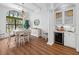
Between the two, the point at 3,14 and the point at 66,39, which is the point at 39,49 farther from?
the point at 3,14

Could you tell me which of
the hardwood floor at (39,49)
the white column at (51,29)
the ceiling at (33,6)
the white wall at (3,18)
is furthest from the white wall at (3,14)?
the white column at (51,29)

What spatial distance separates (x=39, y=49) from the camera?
202 cm

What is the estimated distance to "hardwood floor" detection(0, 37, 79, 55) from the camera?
6.42 feet

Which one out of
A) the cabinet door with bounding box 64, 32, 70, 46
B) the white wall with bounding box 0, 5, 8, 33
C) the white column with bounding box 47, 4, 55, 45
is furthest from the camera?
the cabinet door with bounding box 64, 32, 70, 46

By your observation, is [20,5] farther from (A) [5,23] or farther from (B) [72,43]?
(B) [72,43]

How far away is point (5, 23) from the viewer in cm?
197

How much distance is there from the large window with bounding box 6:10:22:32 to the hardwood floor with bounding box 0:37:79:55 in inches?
19.3

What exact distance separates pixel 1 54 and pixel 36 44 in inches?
32.9

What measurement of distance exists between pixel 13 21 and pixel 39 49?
92 centimetres

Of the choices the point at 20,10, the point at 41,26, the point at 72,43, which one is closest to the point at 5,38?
the point at 20,10

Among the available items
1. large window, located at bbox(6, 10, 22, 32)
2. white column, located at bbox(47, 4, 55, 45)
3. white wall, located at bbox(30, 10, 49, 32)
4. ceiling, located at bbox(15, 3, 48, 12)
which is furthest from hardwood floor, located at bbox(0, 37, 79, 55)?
ceiling, located at bbox(15, 3, 48, 12)

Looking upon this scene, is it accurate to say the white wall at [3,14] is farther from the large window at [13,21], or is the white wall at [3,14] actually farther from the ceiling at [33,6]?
the ceiling at [33,6]

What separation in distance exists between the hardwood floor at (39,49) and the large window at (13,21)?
491 millimetres

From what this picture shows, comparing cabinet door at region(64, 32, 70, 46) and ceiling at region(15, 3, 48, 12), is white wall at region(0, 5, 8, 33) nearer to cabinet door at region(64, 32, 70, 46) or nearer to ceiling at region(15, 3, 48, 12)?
ceiling at region(15, 3, 48, 12)
